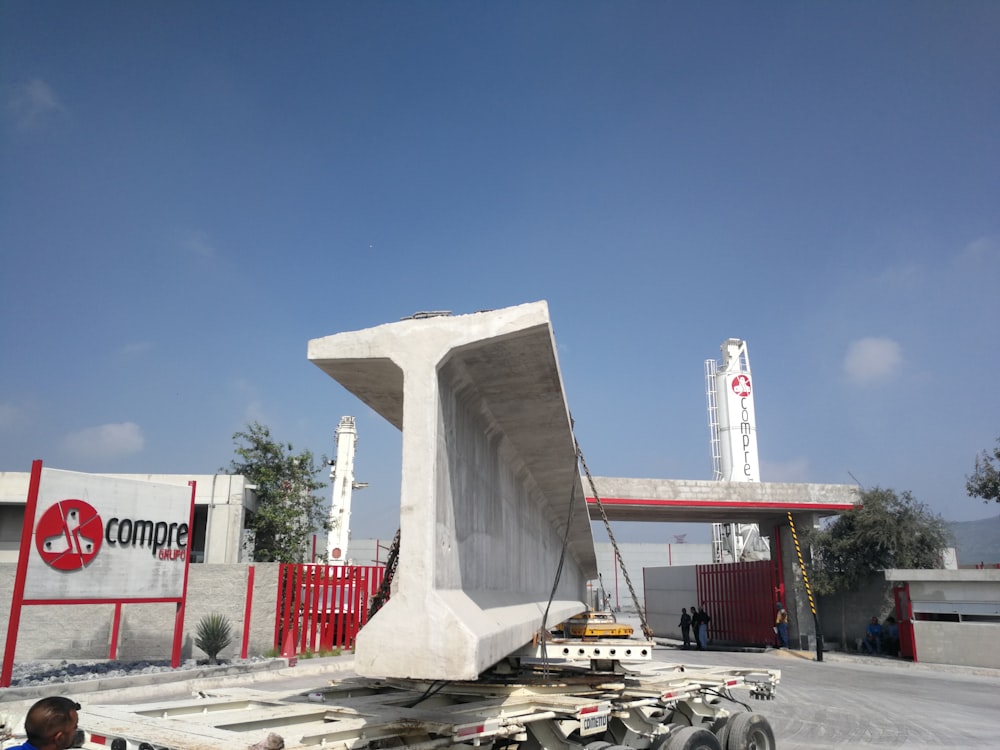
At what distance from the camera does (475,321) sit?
4246 millimetres

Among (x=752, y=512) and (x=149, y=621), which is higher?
(x=752, y=512)

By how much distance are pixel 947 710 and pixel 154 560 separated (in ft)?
Answer: 45.0

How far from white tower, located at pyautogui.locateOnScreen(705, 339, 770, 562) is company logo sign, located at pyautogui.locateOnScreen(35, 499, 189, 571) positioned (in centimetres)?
3014

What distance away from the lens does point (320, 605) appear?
664 inches

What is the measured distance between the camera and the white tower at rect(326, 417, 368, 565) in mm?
31109

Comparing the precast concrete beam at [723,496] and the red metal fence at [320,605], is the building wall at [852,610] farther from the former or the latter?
the red metal fence at [320,605]

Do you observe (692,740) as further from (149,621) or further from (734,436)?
(734,436)

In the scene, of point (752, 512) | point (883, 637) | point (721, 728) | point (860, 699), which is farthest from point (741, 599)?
point (721, 728)

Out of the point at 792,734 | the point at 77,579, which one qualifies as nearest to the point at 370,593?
the point at 77,579

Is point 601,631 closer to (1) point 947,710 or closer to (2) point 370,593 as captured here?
(1) point 947,710

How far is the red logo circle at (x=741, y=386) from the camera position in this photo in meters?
38.4

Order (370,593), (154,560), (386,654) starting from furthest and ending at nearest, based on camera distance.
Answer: (370,593), (154,560), (386,654)

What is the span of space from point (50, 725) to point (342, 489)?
2992cm

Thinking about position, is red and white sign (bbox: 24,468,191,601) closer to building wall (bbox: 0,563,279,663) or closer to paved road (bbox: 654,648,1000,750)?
building wall (bbox: 0,563,279,663)
